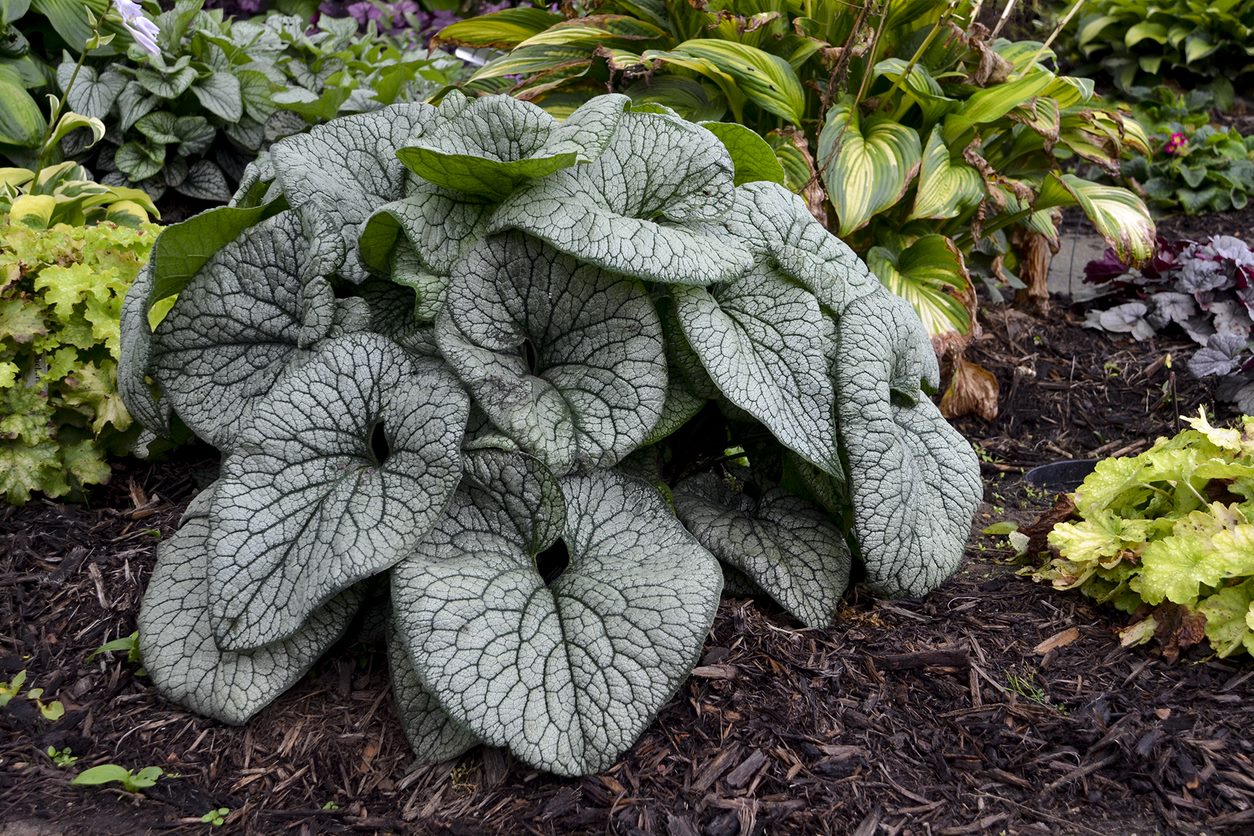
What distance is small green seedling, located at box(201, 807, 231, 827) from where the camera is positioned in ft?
6.72

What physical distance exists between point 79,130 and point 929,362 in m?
3.88

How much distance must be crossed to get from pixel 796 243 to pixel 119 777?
78.6 inches

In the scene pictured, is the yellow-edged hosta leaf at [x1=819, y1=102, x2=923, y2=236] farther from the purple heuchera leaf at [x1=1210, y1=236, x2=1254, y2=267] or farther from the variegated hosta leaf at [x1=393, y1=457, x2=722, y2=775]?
the variegated hosta leaf at [x1=393, y1=457, x2=722, y2=775]

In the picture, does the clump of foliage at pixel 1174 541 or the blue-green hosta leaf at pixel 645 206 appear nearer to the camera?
the blue-green hosta leaf at pixel 645 206

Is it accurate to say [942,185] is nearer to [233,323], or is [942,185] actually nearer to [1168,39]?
[233,323]

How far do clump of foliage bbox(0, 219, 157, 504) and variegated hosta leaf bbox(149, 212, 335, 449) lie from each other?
0.68 m

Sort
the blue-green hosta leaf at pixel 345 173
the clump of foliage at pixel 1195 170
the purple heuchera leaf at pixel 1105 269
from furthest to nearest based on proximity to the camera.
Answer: the clump of foliage at pixel 1195 170 < the purple heuchera leaf at pixel 1105 269 < the blue-green hosta leaf at pixel 345 173

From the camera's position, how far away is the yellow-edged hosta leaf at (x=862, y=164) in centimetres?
392

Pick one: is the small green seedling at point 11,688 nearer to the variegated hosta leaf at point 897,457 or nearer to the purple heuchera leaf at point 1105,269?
the variegated hosta leaf at point 897,457

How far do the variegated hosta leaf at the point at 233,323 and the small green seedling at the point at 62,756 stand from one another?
77cm

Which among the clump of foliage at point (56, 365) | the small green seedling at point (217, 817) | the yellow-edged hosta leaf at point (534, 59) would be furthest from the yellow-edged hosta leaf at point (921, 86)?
the small green seedling at point (217, 817)

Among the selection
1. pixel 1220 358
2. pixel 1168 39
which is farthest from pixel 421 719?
pixel 1168 39

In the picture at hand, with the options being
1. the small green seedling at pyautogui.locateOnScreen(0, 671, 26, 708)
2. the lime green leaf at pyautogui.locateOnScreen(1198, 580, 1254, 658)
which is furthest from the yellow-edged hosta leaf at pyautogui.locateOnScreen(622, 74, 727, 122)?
the small green seedling at pyautogui.locateOnScreen(0, 671, 26, 708)

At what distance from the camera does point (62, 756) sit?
7.25 feet
